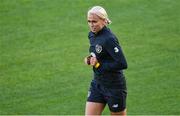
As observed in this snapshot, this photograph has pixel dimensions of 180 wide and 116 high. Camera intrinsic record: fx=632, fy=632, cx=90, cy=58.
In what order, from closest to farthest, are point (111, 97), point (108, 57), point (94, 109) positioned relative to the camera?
point (108, 57), point (111, 97), point (94, 109)

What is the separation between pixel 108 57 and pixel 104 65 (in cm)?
11

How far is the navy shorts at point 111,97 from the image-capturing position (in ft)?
26.0

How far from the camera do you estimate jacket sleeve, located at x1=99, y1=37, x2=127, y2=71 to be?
7.68 meters

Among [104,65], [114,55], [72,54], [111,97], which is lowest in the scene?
[111,97]

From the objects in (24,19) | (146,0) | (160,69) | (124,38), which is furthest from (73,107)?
(146,0)

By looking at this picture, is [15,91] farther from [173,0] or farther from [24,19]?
[173,0]

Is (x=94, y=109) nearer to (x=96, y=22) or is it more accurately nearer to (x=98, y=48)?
(x=98, y=48)

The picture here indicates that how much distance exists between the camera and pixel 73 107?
10625 millimetres

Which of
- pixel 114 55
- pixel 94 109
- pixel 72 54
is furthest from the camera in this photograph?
pixel 72 54

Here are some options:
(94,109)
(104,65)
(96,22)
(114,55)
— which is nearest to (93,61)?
(104,65)

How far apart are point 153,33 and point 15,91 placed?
3.93 metres

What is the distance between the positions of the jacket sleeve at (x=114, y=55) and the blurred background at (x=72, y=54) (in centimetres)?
288

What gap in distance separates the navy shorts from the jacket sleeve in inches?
13.5

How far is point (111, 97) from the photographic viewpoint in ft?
26.0
